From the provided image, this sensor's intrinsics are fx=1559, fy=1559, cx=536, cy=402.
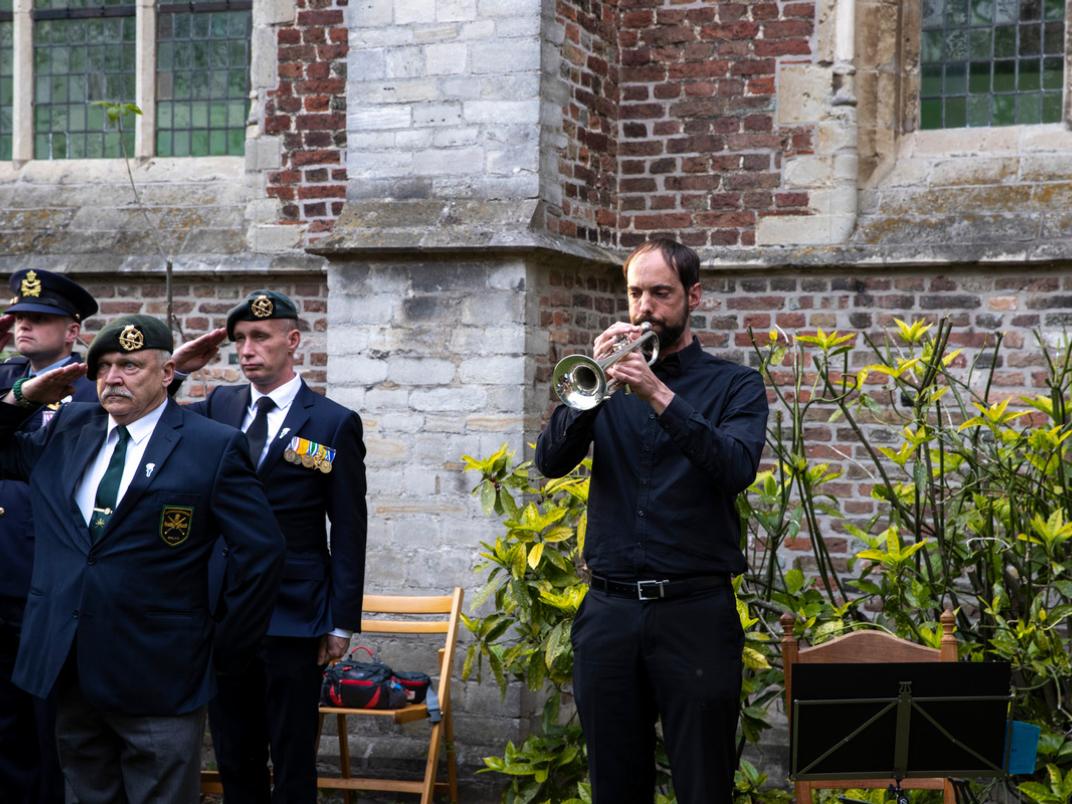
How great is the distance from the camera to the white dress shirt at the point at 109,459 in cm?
449

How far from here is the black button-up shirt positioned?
4375mm

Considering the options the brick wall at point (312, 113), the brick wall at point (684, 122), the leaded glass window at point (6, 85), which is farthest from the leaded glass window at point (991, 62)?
the leaded glass window at point (6, 85)

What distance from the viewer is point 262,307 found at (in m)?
5.49

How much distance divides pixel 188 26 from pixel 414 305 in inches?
110

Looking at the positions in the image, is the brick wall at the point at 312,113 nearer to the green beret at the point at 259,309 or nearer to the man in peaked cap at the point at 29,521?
the man in peaked cap at the point at 29,521

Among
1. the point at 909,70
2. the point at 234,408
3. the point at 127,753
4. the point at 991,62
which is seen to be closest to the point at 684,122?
the point at 909,70

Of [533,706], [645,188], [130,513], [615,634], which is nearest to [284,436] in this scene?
[130,513]

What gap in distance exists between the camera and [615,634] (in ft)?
14.4

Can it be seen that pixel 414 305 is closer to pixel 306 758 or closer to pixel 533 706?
pixel 533 706

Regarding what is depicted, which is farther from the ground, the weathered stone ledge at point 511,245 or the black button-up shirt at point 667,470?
the weathered stone ledge at point 511,245

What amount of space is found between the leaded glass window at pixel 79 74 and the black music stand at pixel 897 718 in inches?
242

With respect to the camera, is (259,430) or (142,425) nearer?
(142,425)

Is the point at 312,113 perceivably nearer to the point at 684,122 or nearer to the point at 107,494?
the point at 684,122

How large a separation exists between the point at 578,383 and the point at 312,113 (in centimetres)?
431
